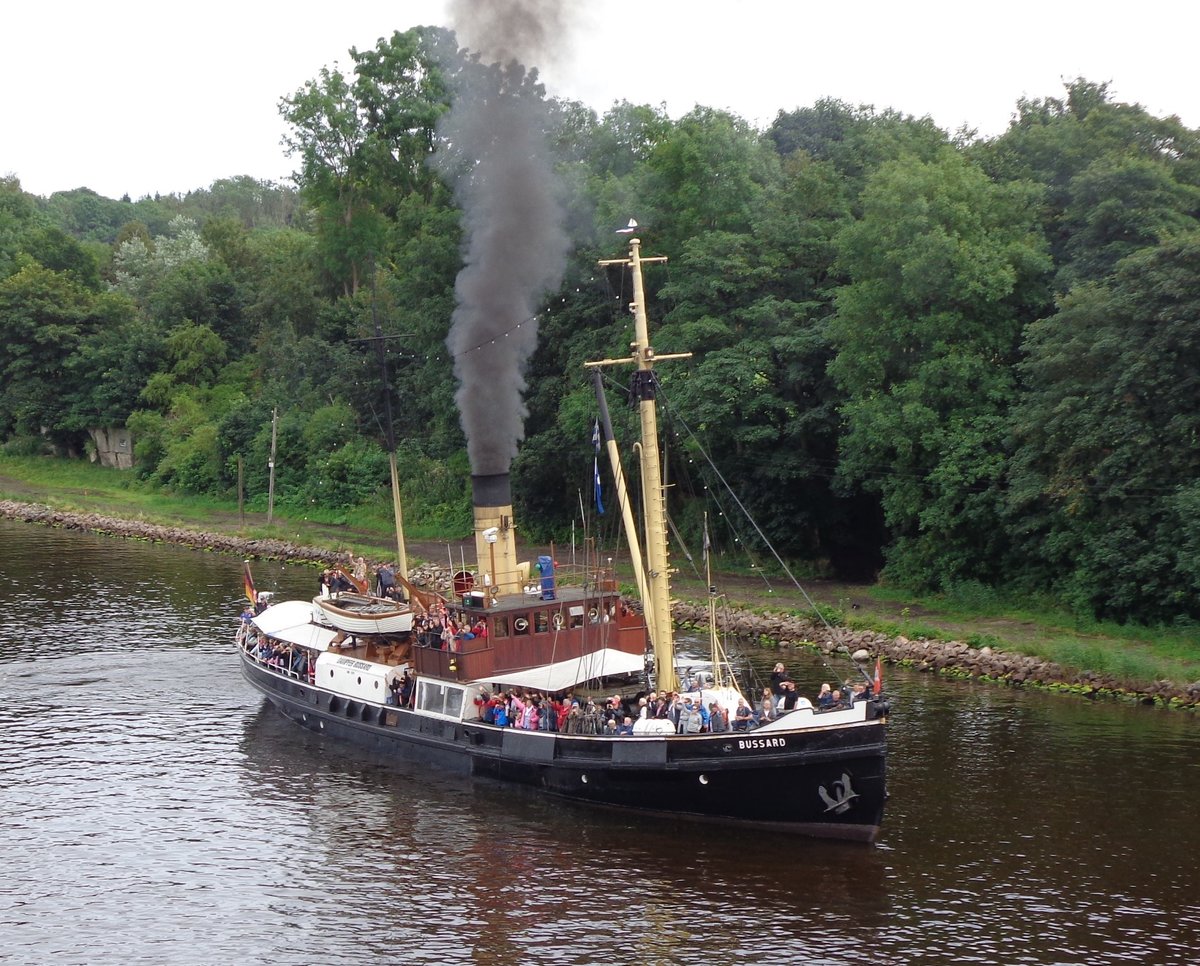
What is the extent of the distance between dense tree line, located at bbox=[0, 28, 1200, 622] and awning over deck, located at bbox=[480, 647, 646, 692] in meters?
14.8

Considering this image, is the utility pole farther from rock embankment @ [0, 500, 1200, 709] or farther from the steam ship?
the steam ship

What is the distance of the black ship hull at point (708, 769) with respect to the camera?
32.6 m

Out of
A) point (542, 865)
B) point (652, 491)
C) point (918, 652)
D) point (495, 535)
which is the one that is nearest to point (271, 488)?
point (495, 535)

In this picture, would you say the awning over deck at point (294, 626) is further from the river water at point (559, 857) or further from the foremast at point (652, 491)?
the foremast at point (652, 491)

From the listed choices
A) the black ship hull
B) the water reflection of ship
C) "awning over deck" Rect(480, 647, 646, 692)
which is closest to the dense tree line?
"awning over deck" Rect(480, 647, 646, 692)

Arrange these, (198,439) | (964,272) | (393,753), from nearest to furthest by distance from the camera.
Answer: (393,753), (964,272), (198,439)

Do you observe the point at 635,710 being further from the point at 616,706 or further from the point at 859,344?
the point at 859,344

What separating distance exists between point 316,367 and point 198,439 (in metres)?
10.6

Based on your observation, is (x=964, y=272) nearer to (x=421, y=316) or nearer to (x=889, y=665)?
(x=889, y=665)

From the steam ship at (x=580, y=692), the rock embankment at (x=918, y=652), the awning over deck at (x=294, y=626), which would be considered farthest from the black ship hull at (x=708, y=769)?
the awning over deck at (x=294, y=626)

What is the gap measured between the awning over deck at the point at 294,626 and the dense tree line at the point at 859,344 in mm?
10360

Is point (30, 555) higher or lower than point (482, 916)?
higher

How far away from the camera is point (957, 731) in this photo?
42.8 m

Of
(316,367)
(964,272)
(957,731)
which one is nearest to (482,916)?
(957,731)
